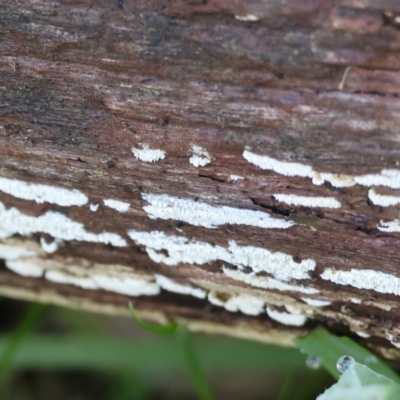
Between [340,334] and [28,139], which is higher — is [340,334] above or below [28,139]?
below

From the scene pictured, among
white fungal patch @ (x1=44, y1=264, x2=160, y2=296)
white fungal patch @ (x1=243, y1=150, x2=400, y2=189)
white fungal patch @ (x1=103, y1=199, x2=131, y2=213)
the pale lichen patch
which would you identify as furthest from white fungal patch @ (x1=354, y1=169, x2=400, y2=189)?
white fungal patch @ (x1=44, y1=264, x2=160, y2=296)

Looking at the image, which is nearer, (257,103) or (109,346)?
(257,103)

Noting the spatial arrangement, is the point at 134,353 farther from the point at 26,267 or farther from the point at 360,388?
the point at 360,388

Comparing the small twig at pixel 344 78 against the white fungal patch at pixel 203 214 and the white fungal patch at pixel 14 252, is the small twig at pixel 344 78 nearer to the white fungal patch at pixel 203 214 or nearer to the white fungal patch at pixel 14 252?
the white fungal patch at pixel 203 214

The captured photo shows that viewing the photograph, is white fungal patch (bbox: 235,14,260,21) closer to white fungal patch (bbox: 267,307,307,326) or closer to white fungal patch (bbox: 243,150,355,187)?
white fungal patch (bbox: 243,150,355,187)

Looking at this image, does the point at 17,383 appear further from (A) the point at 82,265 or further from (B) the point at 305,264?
(B) the point at 305,264

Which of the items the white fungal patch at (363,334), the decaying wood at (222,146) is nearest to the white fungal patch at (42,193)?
the decaying wood at (222,146)

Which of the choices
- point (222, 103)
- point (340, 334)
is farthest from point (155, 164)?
point (340, 334)
